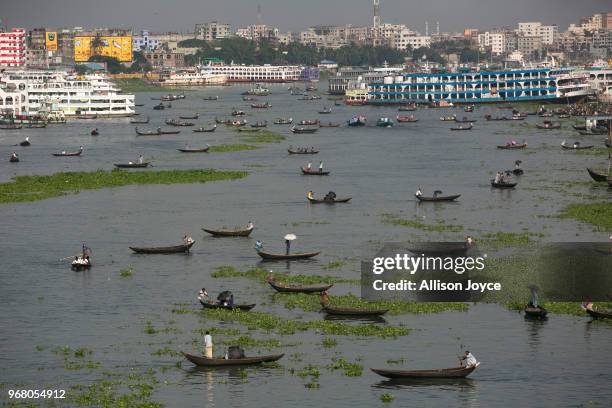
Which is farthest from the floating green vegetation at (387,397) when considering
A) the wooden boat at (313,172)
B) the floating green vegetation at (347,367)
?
the wooden boat at (313,172)

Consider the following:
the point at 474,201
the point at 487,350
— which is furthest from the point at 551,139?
the point at 487,350

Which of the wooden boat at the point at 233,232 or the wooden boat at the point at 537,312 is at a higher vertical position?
the wooden boat at the point at 233,232

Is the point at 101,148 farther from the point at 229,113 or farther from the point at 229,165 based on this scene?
the point at 229,113

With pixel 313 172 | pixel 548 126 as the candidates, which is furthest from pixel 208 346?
pixel 548 126

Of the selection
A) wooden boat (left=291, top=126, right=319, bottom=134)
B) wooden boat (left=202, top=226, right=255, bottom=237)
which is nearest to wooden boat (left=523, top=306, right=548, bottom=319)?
wooden boat (left=202, top=226, right=255, bottom=237)

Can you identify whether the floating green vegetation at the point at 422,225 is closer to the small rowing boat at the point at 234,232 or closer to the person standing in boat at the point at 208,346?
the small rowing boat at the point at 234,232

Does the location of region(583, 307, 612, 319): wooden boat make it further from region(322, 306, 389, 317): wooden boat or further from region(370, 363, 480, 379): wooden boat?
region(370, 363, 480, 379): wooden boat
